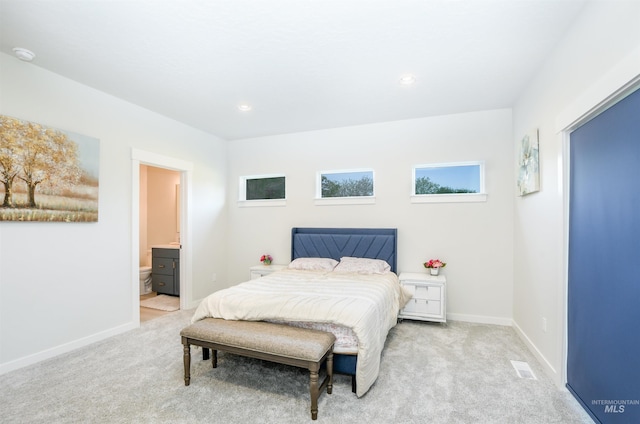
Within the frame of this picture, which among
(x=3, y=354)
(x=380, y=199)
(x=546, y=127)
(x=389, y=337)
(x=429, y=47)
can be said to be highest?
(x=429, y=47)

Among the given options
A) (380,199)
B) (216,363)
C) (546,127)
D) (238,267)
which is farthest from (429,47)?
(238,267)

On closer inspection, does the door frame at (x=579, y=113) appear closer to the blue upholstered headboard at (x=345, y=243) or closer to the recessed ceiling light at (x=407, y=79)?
the recessed ceiling light at (x=407, y=79)

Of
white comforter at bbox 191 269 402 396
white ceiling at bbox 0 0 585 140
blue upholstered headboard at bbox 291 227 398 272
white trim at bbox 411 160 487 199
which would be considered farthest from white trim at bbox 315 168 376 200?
white comforter at bbox 191 269 402 396

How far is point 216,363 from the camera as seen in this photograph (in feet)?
8.71

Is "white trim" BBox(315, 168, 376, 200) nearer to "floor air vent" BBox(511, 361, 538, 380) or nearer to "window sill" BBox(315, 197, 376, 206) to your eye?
"window sill" BBox(315, 197, 376, 206)

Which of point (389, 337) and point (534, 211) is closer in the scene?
point (534, 211)

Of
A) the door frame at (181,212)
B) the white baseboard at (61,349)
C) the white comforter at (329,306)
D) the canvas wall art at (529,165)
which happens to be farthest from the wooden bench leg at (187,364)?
the canvas wall art at (529,165)

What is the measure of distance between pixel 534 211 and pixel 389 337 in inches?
78.5

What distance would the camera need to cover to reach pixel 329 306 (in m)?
2.40

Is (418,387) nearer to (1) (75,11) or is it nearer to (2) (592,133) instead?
(2) (592,133)

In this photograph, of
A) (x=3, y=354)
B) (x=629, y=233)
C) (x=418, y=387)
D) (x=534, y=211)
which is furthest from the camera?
(x=534, y=211)

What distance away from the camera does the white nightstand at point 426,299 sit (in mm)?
3635

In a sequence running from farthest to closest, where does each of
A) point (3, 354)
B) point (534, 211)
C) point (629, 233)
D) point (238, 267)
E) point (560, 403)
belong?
point (238, 267) → point (534, 211) → point (3, 354) → point (560, 403) → point (629, 233)

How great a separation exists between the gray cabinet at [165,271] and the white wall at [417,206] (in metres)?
1.09
